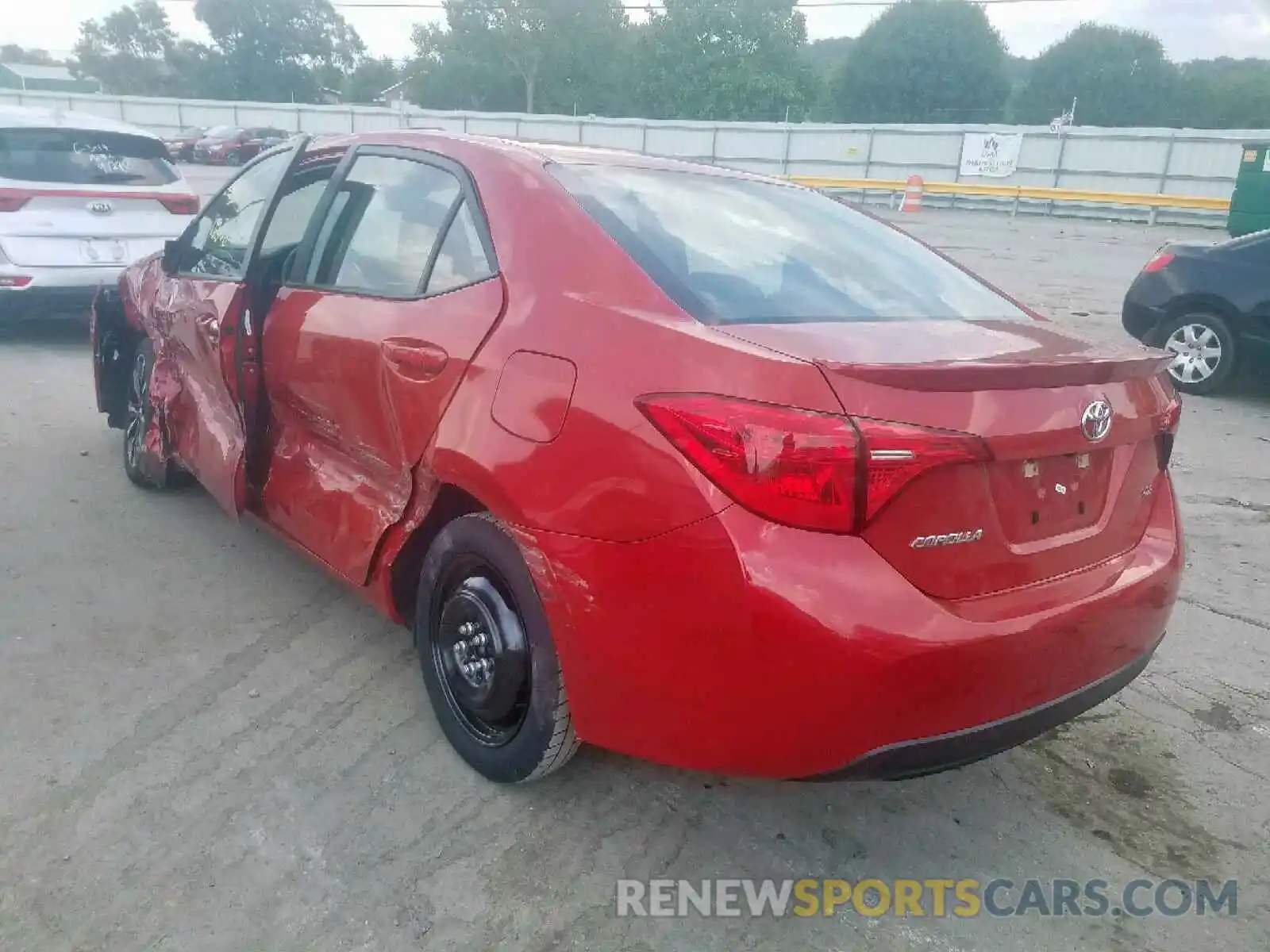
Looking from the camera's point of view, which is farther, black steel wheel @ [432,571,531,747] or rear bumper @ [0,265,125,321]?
rear bumper @ [0,265,125,321]

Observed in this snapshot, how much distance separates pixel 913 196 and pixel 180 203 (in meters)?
21.7

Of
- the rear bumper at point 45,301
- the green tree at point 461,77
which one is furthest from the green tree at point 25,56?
the rear bumper at point 45,301

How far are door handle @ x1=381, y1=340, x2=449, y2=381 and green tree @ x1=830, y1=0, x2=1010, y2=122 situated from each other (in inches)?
2532

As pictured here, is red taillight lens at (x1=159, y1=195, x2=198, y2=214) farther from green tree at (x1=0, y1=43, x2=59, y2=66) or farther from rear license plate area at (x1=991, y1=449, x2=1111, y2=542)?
green tree at (x1=0, y1=43, x2=59, y2=66)

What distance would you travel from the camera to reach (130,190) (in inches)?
291

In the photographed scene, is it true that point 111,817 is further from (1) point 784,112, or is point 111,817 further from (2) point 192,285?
(1) point 784,112

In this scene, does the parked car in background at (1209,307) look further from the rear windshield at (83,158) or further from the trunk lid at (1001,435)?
the rear windshield at (83,158)

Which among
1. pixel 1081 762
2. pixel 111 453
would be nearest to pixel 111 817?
pixel 1081 762

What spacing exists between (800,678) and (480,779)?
1133mm

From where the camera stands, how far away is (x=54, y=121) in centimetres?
730

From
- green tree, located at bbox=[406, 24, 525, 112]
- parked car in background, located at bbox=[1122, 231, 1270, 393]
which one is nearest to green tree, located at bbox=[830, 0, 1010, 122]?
green tree, located at bbox=[406, 24, 525, 112]

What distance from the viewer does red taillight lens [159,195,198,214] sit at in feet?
25.0

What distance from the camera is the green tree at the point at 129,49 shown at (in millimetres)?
73562

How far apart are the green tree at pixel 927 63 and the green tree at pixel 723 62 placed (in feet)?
12.6
